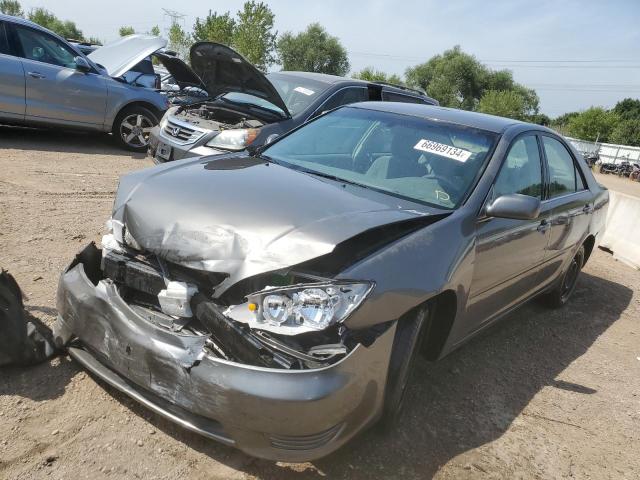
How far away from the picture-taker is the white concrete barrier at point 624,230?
7.85 m

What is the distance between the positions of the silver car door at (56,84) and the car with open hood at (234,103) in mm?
1858

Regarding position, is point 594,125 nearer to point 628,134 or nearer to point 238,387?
point 628,134

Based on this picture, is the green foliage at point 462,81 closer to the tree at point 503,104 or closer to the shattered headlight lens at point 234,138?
the tree at point 503,104

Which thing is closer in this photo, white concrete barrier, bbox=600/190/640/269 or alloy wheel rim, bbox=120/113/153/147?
white concrete barrier, bbox=600/190/640/269

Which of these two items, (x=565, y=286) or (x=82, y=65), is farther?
(x=82, y=65)

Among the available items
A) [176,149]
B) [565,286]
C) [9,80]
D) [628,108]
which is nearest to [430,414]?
[565,286]

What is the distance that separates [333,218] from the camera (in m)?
2.56

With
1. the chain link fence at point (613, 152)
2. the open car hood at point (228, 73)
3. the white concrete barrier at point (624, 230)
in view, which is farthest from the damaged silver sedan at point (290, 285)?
the chain link fence at point (613, 152)

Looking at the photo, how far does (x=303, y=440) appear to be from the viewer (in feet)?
7.27

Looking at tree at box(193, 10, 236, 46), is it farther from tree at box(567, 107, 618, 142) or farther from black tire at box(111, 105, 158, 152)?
tree at box(567, 107, 618, 142)

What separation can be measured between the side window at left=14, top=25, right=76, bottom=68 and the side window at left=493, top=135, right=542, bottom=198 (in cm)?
755

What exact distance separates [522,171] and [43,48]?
25.3 feet

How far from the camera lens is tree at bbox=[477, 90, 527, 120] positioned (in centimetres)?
6688

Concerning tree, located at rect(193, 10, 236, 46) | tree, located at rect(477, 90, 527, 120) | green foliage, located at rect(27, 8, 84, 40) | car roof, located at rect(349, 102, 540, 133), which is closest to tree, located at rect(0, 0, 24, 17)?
green foliage, located at rect(27, 8, 84, 40)
